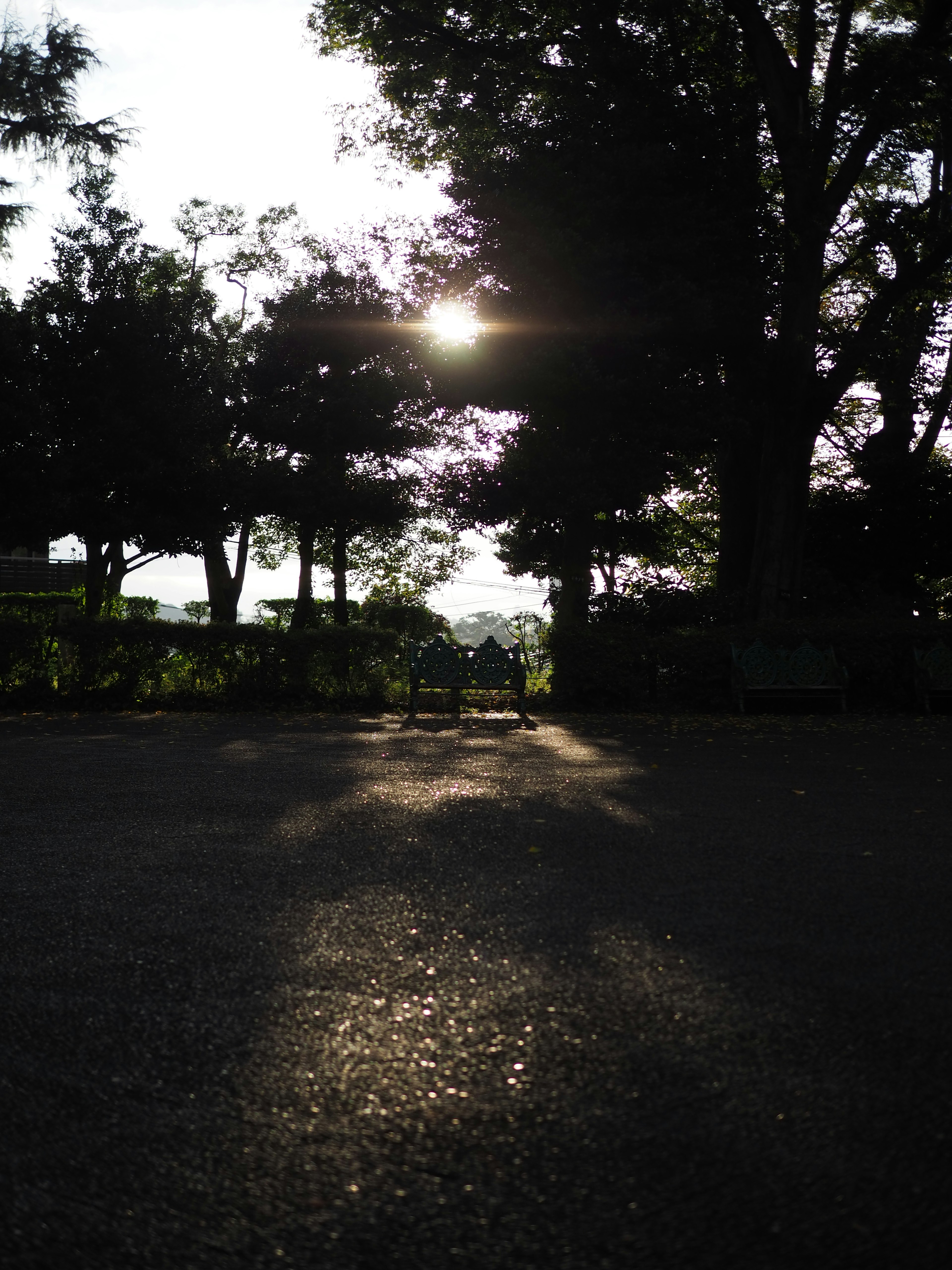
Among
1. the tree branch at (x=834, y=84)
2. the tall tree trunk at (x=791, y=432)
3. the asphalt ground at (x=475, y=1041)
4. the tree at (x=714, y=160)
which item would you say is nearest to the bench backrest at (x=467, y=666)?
the tree at (x=714, y=160)

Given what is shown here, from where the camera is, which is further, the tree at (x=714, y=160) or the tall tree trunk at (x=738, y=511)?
the tall tree trunk at (x=738, y=511)

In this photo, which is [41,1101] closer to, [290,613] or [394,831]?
[394,831]

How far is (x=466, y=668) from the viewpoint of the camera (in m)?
14.2

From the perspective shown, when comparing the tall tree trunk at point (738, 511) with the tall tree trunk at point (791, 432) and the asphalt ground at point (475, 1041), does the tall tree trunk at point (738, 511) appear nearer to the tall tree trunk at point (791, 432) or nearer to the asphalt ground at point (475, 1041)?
the tall tree trunk at point (791, 432)

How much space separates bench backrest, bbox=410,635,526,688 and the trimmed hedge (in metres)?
0.86

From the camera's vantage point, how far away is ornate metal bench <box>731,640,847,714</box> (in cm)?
1448

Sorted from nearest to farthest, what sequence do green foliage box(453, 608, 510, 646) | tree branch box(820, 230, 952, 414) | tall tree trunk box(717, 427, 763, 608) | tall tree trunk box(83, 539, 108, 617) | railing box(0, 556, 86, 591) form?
tree branch box(820, 230, 952, 414) → tall tree trunk box(83, 539, 108, 617) → tall tree trunk box(717, 427, 763, 608) → railing box(0, 556, 86, 591) → green foliage box(453, 608, 510, 646)

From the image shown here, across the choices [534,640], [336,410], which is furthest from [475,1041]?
[336,410]

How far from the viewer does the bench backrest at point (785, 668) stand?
1448cm

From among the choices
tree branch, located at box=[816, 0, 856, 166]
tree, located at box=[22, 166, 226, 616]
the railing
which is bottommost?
the railing

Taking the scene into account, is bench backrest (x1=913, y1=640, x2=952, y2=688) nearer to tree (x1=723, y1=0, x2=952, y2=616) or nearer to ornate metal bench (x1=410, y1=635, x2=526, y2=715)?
tree (x1=723, y1=0, x2=952, y2=616)

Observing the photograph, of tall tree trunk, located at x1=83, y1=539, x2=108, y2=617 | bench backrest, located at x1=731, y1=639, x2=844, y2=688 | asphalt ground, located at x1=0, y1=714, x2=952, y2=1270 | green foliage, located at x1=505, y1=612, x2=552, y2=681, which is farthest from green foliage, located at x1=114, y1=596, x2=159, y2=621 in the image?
asphalt ground, located at x1=0, y1=714, x2=952, y2=1270

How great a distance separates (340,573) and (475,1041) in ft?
79.9

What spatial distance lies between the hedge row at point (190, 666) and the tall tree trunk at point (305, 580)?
11.9 m
